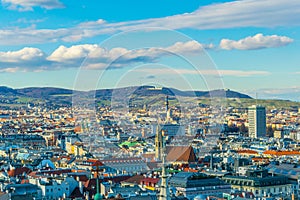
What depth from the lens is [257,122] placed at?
121 metres

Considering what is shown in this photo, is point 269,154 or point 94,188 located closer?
point 94,188

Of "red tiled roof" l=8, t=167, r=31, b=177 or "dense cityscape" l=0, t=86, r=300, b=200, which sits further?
"red tiled roof" l=8, t=167, r=31, b=177

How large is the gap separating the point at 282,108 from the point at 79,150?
379ft

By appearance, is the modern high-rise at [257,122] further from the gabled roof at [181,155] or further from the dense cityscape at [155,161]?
the gabled roof at [181,155]

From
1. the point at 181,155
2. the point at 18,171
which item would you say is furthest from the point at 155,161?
the point at 18,171

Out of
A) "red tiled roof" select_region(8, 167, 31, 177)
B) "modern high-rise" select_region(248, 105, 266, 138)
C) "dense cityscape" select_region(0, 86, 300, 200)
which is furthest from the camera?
"modern high-rise" select_region(248, 105, 266, 138)

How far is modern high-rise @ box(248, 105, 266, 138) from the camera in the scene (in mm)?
118312

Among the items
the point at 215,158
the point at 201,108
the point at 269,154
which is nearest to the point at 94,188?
the point at 215,158

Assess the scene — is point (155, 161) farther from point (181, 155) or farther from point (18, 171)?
point (18, 171)

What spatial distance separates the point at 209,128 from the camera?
98.3 metres

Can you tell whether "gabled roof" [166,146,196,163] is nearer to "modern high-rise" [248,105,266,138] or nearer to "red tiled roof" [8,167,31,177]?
"red tiled roof" [8,167,31,177]

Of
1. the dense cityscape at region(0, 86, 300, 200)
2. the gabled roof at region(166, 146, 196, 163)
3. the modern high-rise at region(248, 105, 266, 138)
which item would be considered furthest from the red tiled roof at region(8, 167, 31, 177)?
the modern high-rise at region(248, 105, 266, 138)

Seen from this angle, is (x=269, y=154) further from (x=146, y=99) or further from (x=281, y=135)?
(x=146, y=99)

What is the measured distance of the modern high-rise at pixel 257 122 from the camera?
118 meters
